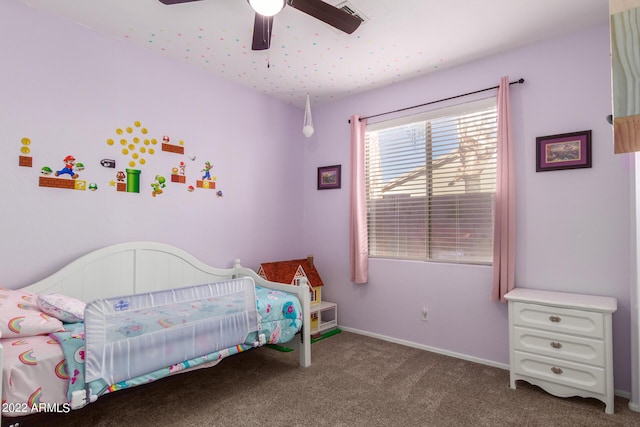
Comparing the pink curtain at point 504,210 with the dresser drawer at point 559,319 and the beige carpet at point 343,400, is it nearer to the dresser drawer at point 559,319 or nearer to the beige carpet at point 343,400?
the dresser drawer at point 559,319

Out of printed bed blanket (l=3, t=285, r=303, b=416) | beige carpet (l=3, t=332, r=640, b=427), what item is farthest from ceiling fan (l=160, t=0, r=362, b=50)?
beige carpet (l=3, t=332, r=640, b=427)

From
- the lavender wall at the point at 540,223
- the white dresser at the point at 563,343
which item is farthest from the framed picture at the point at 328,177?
the white dresser at the point at 563,343

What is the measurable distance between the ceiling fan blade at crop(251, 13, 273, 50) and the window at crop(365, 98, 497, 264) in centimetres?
165

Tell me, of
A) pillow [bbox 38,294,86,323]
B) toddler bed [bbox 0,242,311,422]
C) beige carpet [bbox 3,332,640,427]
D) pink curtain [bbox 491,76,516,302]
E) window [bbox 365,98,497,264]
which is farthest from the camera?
window [bbox 365,98,497,264]

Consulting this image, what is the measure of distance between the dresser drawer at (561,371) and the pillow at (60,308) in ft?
8.83

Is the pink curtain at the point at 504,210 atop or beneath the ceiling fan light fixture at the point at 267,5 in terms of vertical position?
beneath

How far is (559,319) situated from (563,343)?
15cm

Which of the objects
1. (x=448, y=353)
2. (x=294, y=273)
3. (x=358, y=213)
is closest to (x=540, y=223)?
(x=448, y=353)

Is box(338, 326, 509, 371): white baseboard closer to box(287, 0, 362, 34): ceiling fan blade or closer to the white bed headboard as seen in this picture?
the white bed headboard

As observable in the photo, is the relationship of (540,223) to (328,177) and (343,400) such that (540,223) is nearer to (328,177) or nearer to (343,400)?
(343,400)

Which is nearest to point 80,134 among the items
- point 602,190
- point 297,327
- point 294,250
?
point 297,327

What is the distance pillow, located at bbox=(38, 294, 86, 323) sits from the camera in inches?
74.2

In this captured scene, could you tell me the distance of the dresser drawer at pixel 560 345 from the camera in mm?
2104

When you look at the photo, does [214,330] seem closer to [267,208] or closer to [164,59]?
[267,208]
